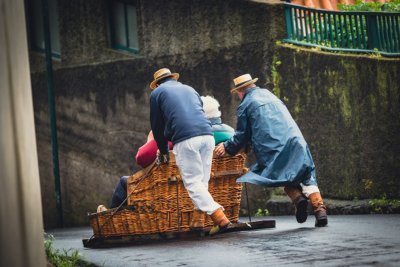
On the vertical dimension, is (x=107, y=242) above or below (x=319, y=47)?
below

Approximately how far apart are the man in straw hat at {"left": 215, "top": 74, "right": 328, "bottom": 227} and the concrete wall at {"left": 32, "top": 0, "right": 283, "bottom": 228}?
10.6 feet

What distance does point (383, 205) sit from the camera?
1177 centimetres

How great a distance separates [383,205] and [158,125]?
3525 mm

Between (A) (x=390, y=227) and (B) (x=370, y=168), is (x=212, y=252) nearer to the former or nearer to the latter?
(A) (x=390, y=227)

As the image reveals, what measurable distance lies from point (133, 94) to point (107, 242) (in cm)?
606

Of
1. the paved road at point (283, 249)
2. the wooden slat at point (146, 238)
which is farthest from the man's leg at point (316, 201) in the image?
the wooden slat at point (146, 238)

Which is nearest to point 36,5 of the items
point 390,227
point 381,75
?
point 381,75

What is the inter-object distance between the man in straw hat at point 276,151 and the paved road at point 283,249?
0.38 meters

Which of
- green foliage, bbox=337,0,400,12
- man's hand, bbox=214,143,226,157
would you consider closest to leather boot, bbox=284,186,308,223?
man's hand, bbox=214,143,226,157

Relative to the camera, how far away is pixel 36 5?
59.2 feet

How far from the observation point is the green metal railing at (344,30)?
12.8 meters

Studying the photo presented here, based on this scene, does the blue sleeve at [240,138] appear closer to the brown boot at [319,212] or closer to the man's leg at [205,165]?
the man's leg at [205,165]

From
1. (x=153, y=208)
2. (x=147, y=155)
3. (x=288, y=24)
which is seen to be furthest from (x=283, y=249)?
(x=288, y=24)

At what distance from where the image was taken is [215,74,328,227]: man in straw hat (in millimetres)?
10070
